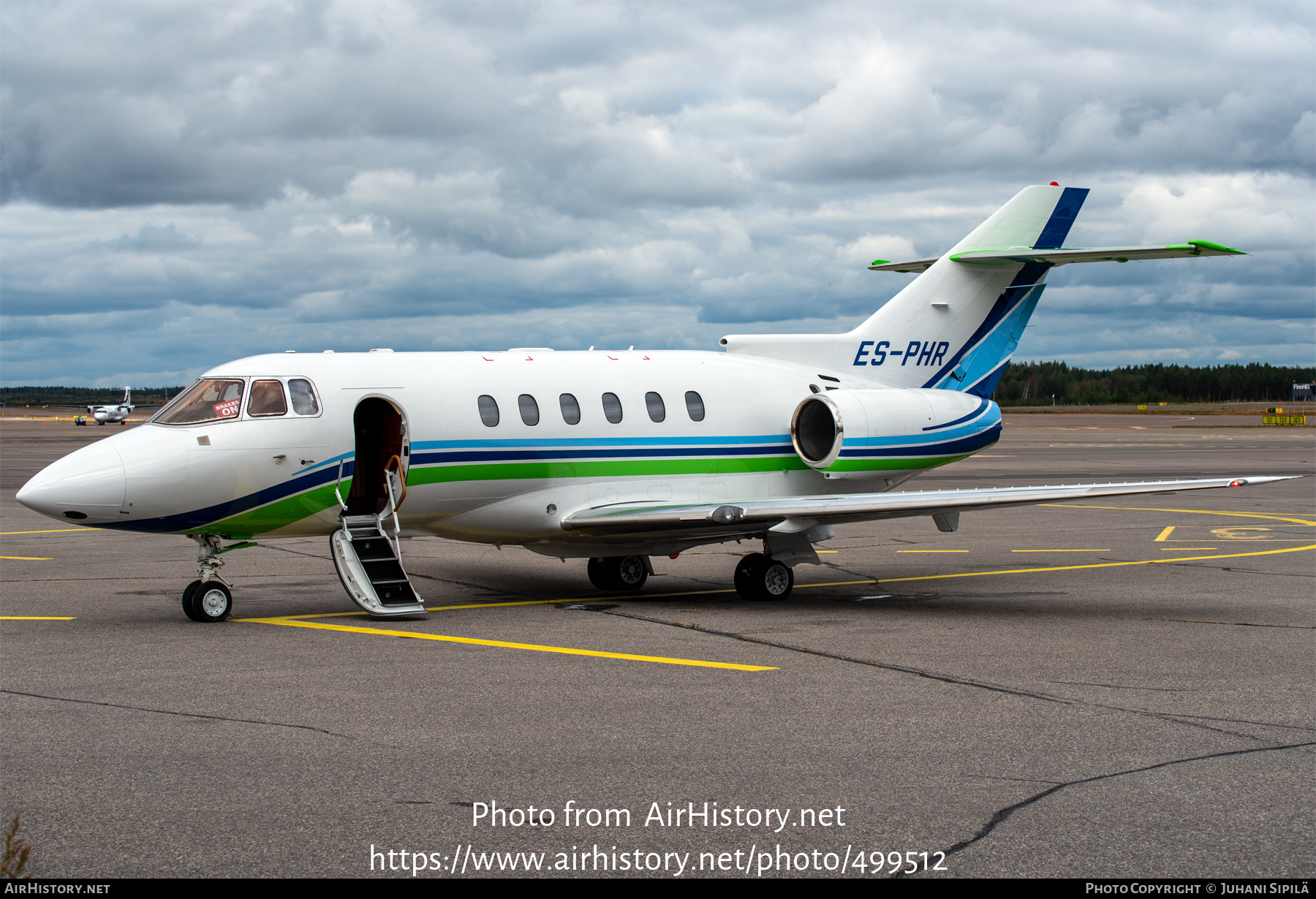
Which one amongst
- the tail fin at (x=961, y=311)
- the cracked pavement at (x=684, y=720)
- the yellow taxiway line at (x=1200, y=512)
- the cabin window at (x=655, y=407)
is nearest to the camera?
the cracked pavement at (x=684, y=720)

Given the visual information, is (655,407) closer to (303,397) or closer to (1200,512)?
(303,397)

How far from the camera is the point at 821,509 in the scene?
1535cm

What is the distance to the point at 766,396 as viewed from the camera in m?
18.1

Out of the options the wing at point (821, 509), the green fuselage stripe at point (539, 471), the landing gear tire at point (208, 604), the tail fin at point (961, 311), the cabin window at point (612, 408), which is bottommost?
the landing gear tire at point (208, 604)

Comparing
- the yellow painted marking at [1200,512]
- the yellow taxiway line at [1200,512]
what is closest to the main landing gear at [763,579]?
the yellow taxiway line at [1200,512]

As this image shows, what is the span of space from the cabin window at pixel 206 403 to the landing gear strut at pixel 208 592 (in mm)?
1427

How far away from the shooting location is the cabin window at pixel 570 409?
1639cm

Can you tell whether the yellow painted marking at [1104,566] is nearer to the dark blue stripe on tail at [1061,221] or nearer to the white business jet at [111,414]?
the dark blue stripe on tail at [1061,221]

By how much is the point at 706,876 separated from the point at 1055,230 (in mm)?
16484

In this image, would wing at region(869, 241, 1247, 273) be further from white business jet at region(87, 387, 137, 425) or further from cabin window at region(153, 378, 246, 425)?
white business jet at region(87, 387, 137, 425)

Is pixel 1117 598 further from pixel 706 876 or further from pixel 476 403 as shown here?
pixel 706 876

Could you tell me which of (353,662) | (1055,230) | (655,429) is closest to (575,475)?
(655,429)

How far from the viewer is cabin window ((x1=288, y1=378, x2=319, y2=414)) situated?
1475cm

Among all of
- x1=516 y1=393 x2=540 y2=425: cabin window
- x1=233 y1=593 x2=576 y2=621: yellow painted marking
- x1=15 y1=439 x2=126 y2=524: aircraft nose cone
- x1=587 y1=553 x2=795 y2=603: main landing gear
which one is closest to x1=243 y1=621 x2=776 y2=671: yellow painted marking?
x1=233 y1=593 x2=576 y2=621: yellow painted marking
